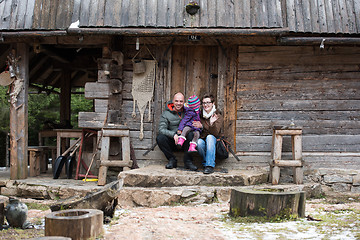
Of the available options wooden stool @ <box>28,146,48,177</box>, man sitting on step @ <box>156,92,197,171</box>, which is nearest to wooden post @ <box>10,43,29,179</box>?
wooden stool @ <box>28,146,48,177</box>

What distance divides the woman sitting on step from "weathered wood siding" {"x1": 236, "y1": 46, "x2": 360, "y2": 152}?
0.69 meters

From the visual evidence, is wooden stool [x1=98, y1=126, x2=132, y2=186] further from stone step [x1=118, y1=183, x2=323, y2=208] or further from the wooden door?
the wooden door

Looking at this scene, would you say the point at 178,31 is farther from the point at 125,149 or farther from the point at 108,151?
the point at 108,151

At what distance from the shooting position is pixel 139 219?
544cm

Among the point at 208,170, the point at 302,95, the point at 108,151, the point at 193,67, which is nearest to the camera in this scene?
the point at 208,170

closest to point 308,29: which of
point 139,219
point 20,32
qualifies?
point 139,219

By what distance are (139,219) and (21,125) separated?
365 cm

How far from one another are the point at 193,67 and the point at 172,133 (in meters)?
1.56

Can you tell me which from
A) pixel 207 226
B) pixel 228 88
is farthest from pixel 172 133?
pixel 207 226

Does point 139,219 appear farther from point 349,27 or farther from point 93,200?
point 349,27

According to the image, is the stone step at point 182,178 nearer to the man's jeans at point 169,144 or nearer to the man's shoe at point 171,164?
the man's shoe at point 171,164

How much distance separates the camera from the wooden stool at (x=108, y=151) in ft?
24.3

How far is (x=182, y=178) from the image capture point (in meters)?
6.95

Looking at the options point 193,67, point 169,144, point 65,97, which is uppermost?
point 193,67
